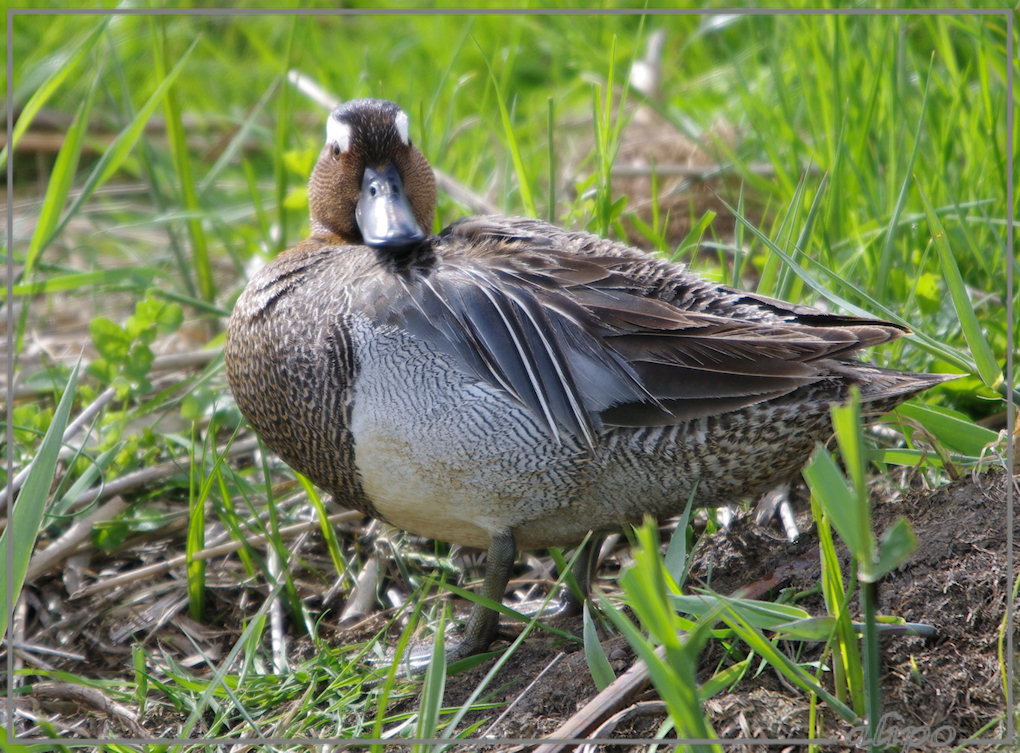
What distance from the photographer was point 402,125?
9.08 feet

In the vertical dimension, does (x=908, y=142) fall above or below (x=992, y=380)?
above

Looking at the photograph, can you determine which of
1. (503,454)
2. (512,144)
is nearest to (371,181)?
(512,144)

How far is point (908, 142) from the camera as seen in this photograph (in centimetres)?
330

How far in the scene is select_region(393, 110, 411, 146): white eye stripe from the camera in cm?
275

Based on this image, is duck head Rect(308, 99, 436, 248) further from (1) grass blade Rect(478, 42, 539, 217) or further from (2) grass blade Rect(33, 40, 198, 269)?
(2) grass blade Rect(33, 40, 198, 269)

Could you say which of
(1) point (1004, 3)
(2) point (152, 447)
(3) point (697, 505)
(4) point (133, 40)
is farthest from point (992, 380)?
(4) point (133, 40)

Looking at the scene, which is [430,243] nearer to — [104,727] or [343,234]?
[343,234]

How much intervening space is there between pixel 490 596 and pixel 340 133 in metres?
1.28

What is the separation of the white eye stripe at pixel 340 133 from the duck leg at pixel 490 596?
1.13 metres

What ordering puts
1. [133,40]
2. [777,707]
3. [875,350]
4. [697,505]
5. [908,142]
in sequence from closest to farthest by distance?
[777,707]
[697,505]
[875,350]
[908,142]
[133,40]

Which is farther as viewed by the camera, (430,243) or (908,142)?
(908,142)

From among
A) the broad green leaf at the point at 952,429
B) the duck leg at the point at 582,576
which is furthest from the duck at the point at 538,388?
the broad green leaf at the point at 952,429

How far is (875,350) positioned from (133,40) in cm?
395

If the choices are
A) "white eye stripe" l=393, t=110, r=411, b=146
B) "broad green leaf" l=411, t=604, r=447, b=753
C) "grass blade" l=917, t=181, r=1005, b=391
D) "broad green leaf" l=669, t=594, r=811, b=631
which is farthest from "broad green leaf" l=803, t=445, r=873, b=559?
"white eye stripe" l=393, t=110, r=411, b=146
